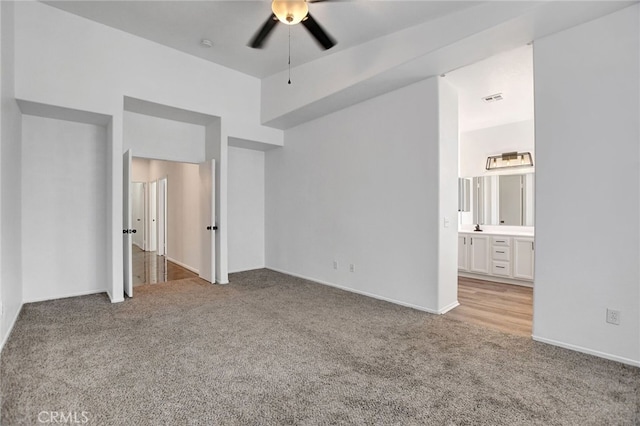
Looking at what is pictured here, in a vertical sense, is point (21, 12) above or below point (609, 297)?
above

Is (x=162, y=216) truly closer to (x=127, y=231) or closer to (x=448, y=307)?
(x=127, y=231)

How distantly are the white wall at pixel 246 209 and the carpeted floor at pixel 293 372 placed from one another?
2356 millimetres

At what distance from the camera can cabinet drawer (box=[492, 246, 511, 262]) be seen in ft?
16.8

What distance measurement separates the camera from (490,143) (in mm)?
5957

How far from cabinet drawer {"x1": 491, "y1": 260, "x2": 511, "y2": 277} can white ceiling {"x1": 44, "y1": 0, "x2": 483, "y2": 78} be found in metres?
3.94

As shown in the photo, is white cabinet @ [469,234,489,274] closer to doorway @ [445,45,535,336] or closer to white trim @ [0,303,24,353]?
doorway @ [445,45,535,336]

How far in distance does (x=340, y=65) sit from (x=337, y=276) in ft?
9.73

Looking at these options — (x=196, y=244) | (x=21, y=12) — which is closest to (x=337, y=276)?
(x=196, y=244)

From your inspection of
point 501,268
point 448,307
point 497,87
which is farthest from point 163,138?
point 501,268

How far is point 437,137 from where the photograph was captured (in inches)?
139

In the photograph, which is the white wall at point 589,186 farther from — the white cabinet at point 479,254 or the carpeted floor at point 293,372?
the white cabinet at point 479,254

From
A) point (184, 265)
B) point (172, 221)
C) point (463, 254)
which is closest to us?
point (463, 254)

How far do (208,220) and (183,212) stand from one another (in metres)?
1.84

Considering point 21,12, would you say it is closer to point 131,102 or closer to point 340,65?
point 131,102
